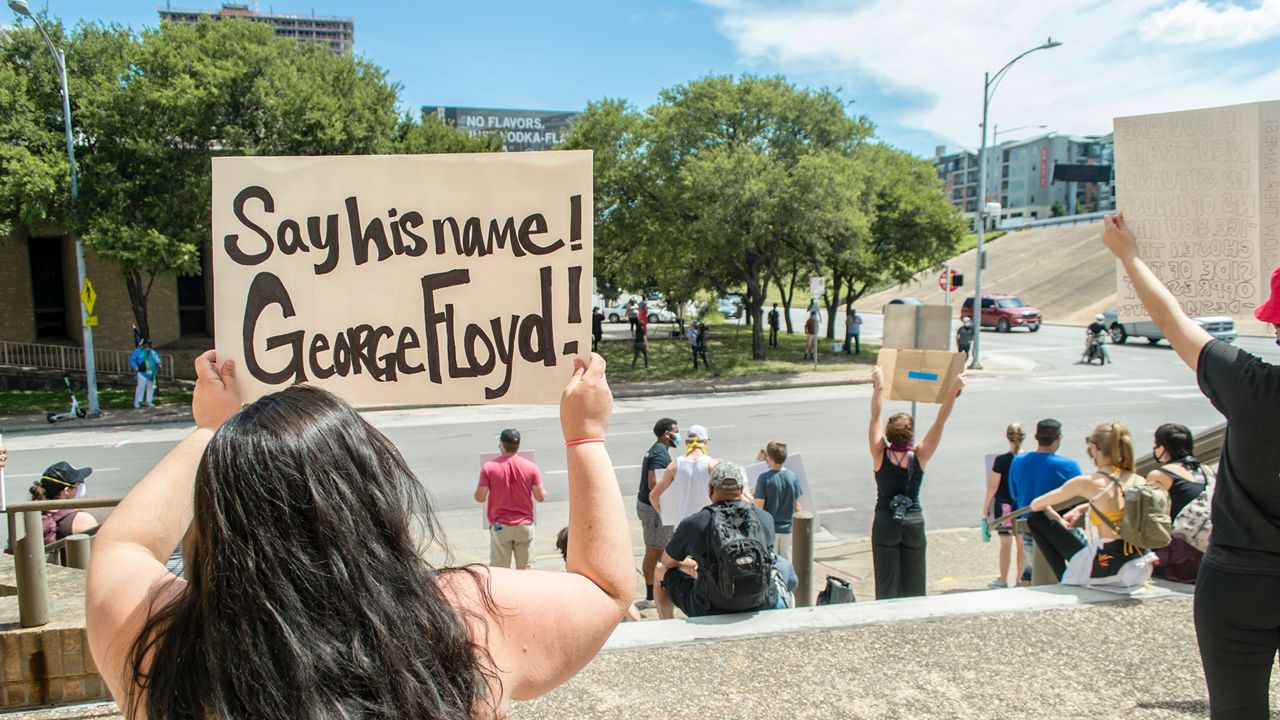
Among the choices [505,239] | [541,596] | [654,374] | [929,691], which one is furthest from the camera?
[654,374]

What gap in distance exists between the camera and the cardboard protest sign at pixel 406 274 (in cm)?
244

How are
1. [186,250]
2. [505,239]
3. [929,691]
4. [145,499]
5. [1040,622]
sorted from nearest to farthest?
[145,499]
[505,239]
[929,691]
[1040,622]
[186,250]

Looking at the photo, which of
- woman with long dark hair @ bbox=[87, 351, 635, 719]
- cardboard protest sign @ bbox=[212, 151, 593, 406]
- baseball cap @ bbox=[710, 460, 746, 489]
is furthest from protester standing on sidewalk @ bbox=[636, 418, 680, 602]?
woman with long dark hair @ bbox=[87, 351, 635, 719]

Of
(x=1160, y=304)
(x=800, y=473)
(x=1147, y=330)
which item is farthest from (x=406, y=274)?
(x=1147, y=330)

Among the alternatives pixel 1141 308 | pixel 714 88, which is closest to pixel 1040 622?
pixel 1141 308

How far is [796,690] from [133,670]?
3.32 meters

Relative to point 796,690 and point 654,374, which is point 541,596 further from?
point 654,374

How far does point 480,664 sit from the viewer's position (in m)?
1.34

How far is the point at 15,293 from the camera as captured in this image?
2336cm

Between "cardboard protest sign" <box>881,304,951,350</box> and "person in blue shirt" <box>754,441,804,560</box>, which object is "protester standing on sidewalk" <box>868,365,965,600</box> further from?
"person in blue shirt" <box>754,441,804,560</box>

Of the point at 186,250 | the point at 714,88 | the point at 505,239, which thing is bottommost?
the point at 505,239

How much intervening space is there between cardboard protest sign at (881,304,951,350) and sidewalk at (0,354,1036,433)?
13.6 m

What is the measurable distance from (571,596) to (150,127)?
21.8m

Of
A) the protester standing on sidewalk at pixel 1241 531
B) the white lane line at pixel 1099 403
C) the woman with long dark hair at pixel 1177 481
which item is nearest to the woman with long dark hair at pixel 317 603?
the protester standing on sidewalk at pixel 1241 531
